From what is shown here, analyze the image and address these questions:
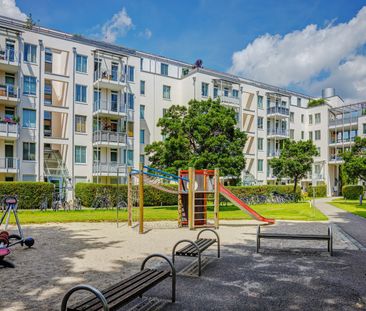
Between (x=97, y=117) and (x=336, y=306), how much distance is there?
35050 mm

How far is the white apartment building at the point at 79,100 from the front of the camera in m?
34.4

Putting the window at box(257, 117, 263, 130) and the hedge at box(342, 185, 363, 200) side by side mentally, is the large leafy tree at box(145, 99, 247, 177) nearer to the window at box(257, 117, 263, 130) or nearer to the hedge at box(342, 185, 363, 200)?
the hedge at box(342, 185, 363, 200)

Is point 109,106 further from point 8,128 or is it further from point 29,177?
point 29,177

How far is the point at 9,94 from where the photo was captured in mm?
33688

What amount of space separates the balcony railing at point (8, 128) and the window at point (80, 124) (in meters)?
6.40

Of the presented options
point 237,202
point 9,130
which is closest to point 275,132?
point 9,130

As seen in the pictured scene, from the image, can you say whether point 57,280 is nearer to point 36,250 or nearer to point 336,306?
point 36,250

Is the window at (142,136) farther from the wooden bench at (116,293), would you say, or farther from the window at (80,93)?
the wooden bench at (116,293)

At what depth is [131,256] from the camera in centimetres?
1051

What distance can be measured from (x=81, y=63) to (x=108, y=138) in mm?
8392

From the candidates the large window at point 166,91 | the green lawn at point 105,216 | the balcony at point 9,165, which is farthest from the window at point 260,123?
the balcony at point 9,165

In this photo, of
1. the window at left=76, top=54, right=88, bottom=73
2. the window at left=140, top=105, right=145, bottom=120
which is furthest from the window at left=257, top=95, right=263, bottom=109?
the window at left=76, top=54, right=88, bottom=73

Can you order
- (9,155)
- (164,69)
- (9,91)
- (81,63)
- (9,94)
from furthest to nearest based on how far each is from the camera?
(164,69) → (81,63) → (9,155) → (9,91) → (9,94)

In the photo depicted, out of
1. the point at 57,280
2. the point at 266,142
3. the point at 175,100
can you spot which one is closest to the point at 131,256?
the point at 57,280
